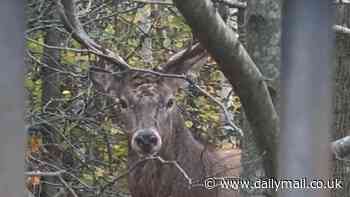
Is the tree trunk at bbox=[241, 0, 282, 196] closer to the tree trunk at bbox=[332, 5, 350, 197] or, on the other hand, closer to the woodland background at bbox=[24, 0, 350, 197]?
the woodland background at bbox=[24, 0, 350, 197]

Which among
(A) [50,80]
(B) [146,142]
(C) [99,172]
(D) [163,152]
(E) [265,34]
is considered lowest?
(C) [99,172]

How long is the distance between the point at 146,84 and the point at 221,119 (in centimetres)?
133

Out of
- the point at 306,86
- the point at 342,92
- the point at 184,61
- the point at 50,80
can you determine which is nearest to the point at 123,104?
the point at 184,61

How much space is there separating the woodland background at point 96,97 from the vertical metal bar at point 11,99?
15.5 ft

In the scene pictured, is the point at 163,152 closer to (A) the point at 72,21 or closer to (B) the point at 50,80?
(B) the point at 50,80

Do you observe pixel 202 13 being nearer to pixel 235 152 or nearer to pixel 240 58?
pixel 240 58

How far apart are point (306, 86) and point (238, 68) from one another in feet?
7.53

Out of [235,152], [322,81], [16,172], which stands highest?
[322,81]

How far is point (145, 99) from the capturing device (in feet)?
21.6

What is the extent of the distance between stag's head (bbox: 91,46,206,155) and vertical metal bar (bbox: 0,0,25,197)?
4.97 m

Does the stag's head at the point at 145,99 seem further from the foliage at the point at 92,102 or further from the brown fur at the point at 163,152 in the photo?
the foliage at the point at 92,102

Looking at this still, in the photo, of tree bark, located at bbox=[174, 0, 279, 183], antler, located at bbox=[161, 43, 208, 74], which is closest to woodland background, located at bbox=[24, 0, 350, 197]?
antler, located at bbox=[161, 43, 208, 74]

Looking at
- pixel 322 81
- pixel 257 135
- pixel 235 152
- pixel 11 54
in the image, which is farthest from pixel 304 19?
pixel 235 152

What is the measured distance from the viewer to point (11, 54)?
1.13 m
